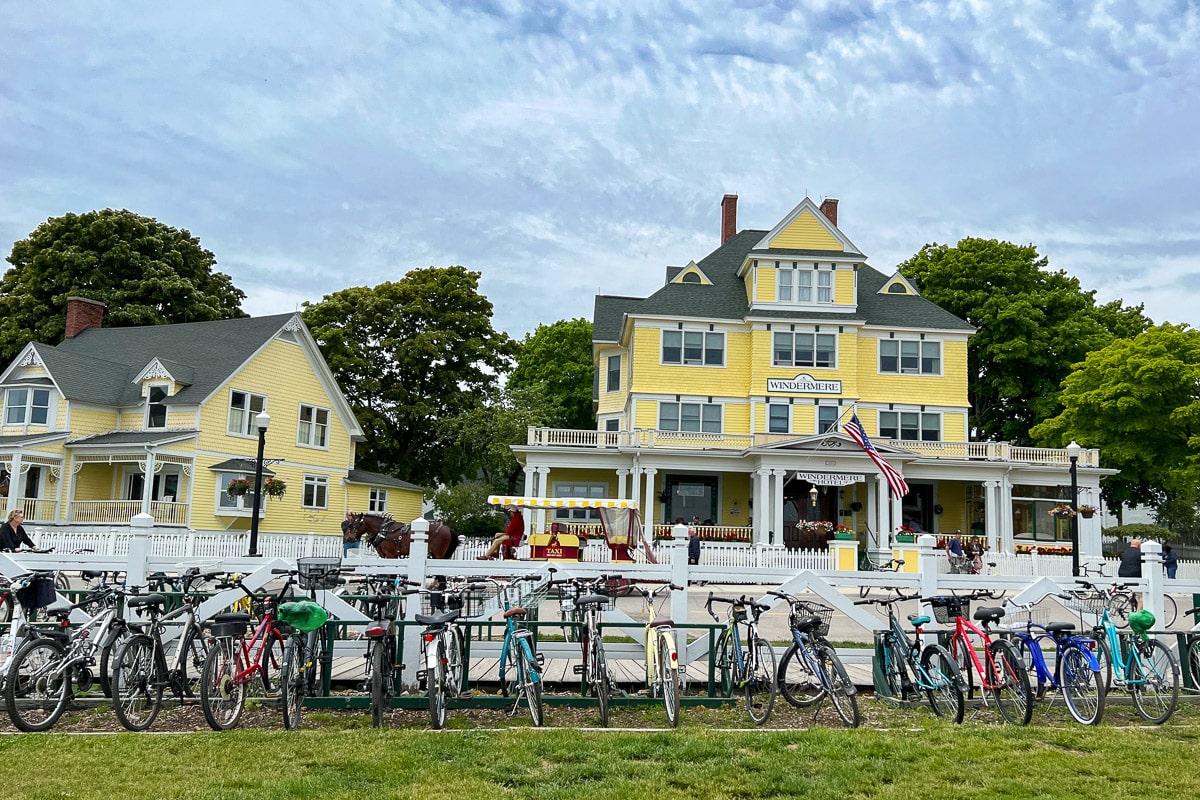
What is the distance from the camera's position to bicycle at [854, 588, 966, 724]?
26.9 feet

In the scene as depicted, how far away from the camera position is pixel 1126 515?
68.1 meters

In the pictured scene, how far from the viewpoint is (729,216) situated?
149 feet

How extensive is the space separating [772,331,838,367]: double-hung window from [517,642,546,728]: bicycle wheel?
30577 mm

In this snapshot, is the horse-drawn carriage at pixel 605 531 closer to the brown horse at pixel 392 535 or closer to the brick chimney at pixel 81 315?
the brown horse at pixel 392 535

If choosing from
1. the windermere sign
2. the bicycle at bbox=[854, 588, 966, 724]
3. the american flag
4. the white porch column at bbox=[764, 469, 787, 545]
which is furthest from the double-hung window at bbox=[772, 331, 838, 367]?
the bicycle at bbox=[854, 588, 966, 724]

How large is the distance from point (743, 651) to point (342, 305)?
42226 millimetres

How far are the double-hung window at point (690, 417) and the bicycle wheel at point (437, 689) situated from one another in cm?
2943

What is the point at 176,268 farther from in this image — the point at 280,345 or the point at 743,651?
the point at 743,651

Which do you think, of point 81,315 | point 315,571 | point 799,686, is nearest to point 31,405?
point 81,315

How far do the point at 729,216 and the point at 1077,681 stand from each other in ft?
127

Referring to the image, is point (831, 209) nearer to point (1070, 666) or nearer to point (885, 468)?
point (885, 468)

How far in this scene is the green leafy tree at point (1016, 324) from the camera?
4506cm

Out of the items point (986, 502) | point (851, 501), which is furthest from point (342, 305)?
point (986, 502)

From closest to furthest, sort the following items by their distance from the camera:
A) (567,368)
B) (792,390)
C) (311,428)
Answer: (792,390), (311,428), (567,368)
